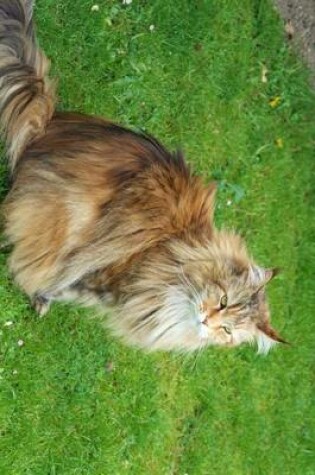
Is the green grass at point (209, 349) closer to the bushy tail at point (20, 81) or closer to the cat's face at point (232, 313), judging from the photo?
the bushy tail at point (20, 81)

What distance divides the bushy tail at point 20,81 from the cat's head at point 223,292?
0.78m

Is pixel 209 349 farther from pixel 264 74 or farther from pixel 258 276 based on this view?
pixel 264 74

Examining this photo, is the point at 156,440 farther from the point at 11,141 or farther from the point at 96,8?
the point at 96,8

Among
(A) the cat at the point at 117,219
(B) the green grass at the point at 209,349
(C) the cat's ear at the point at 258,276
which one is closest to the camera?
(A) the cat at the point at 117,219

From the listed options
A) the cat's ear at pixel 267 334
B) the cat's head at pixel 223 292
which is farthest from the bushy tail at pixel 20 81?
the cat's ear at pixel 267 334

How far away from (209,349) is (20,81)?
2311mm

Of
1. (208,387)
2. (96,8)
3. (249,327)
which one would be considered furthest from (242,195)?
(249,327)

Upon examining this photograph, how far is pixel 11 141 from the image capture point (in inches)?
125

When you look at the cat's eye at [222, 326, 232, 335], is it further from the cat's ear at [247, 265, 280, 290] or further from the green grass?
the green grass

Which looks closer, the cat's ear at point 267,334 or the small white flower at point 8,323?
the cat's ear at point 267,334

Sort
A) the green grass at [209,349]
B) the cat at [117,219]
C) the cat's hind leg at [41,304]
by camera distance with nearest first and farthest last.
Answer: the cat at [117,219]
the cat's hind leg at [41,304]
the green grass at [209,349]

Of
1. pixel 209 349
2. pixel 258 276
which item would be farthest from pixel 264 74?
pixel 258 276

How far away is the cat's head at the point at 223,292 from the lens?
3094 millimetres

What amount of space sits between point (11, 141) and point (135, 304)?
839mm
